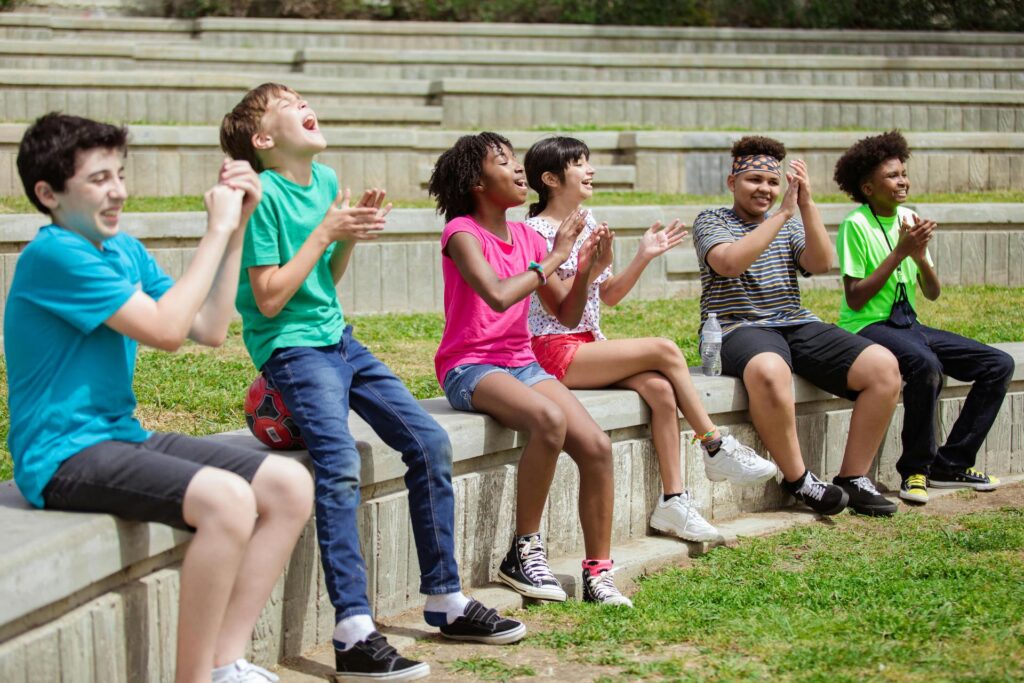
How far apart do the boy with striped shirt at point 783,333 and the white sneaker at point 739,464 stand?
44 centimetres

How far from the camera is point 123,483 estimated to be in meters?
3.26

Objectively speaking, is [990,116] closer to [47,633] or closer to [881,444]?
[881,444]

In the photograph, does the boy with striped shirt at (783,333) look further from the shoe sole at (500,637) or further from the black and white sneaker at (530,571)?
the shoe sole at (500,637)

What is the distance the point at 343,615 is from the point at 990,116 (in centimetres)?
1116

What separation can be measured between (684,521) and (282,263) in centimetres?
205

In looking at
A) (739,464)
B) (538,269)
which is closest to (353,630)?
(538,269)

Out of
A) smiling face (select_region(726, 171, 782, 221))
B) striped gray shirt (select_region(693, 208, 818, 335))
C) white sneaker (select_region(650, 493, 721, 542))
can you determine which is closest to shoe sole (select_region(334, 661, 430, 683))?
white sneaker (select_region(650, 493, 721, 542))

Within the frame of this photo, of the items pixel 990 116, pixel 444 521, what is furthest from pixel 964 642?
pixel 990 116

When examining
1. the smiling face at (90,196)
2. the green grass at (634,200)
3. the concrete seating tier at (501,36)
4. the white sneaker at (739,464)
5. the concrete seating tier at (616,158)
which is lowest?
the white sneaker at (739,464)

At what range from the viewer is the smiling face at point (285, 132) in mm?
4109

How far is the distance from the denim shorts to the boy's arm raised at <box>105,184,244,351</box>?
55.0 inches

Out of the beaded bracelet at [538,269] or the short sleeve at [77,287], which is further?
the beaded bracelet at [538,269]

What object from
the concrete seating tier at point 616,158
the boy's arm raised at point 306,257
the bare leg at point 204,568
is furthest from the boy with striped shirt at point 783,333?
the concrete seating tier at point 616,158

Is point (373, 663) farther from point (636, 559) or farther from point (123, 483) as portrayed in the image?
point (636, 559)
